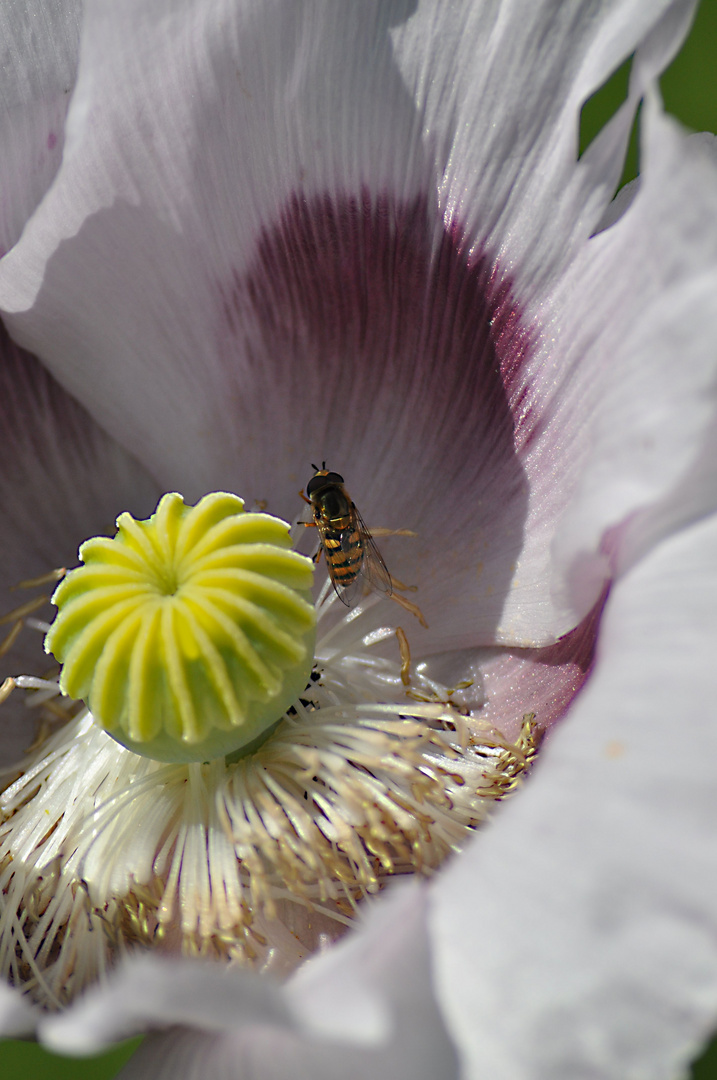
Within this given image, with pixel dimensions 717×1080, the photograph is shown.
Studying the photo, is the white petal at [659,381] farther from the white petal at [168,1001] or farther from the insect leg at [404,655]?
the white petal at [168,1001]

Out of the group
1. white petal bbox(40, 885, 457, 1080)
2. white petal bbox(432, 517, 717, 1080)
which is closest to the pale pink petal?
white petal bbox(432, 517, 717, 1080)

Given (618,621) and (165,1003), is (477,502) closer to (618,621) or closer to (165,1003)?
(618,621)

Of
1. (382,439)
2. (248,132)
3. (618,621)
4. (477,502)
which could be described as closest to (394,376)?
(382,439)

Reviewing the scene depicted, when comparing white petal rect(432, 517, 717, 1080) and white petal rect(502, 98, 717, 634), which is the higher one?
white petal rect(502, 98, 717, 634)

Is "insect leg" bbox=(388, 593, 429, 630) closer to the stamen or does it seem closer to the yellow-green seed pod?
the stamen

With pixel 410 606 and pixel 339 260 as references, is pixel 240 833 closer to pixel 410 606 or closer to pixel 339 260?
pixel 410 606

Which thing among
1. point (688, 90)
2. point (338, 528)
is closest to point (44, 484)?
point (338, 528)
